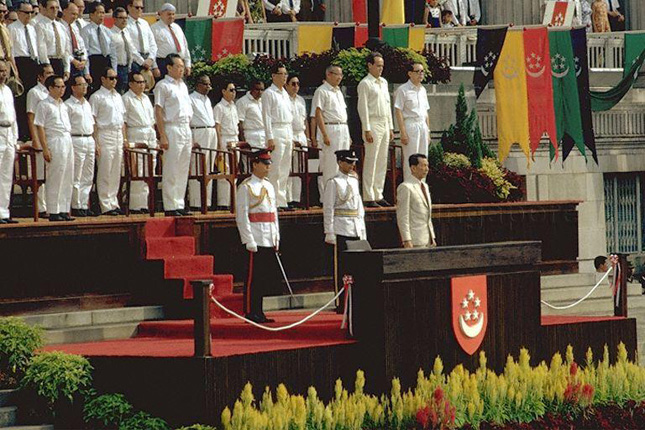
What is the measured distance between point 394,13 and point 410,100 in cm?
655

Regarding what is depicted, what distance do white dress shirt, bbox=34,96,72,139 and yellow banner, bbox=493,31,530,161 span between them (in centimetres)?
989

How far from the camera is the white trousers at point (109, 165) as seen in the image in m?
24.0

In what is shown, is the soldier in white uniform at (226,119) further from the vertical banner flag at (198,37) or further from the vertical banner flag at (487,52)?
the vertical banner flag at (487,52)

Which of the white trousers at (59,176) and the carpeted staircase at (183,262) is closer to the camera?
the carpeted staircase at (183,262)

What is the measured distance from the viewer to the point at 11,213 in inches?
963

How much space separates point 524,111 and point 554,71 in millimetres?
1025

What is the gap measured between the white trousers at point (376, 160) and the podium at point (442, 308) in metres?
5.20

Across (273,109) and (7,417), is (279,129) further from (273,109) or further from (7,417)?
(7,417)

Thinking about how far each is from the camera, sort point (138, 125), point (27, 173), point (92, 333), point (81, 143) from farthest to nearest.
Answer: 1. point (138, 125)
2. point (27, 173)
3. point (81, 143)
4. point (92, 333)

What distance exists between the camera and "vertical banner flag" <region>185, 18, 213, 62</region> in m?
29.3

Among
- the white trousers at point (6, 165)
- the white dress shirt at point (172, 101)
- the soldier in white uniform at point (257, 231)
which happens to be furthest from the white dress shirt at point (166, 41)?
the soldier in white uniform at point (257, 231)

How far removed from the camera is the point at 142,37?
1025 inches

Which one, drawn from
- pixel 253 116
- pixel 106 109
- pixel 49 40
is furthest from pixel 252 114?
pixel 49 40

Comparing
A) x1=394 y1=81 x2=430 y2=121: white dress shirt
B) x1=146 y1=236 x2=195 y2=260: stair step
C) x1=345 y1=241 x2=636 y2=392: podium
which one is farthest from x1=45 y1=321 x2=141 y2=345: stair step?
x1=394 y1=81 x2=430 y2=121: white dress shirt
